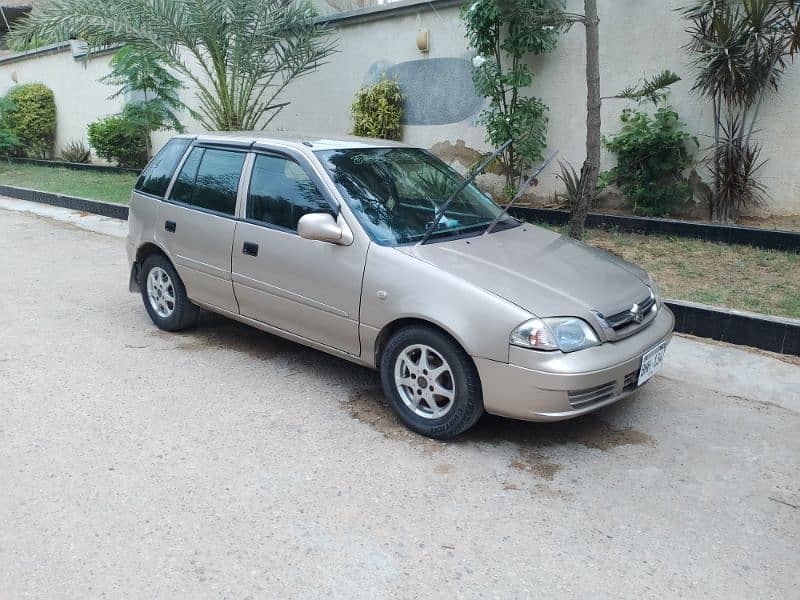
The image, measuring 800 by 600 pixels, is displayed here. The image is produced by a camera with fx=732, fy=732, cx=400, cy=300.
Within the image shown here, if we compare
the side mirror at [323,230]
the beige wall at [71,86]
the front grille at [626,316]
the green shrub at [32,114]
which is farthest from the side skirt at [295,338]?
the green shrub at [32,114]

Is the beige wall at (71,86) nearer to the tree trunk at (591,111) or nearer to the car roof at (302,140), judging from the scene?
the car roof at (302,140)

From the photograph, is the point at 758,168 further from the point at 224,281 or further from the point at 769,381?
the point at 224,281

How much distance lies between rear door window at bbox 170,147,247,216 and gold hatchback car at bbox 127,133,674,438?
0.01 metres

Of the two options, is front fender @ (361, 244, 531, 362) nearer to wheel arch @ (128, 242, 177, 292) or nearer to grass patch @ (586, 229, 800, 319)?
wheel arch @ (128, 242, 177, 292)

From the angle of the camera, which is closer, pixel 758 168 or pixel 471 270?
pixel 471 270

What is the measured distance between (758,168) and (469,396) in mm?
5678

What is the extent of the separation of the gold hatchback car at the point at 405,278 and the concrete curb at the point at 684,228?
11.5ft

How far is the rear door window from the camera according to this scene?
5086 millimetres

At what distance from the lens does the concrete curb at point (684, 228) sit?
729 centimetres

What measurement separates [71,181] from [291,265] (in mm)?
12399

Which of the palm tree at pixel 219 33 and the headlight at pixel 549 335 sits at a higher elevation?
the palm tree at pixel 219 33

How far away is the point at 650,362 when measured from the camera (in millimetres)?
4070

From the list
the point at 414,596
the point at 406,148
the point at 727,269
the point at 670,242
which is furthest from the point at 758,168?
the point at 414,596

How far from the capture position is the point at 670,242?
786 centimetres
